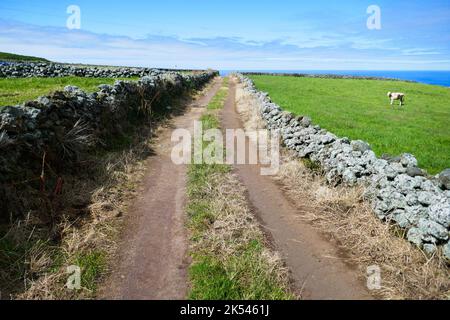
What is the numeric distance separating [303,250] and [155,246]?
133 inches

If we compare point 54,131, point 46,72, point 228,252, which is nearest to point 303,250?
point 228,252

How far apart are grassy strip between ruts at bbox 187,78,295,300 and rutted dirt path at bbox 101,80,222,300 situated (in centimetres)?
29

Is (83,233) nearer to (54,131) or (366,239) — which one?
(54,131)

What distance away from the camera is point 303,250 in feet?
25.6

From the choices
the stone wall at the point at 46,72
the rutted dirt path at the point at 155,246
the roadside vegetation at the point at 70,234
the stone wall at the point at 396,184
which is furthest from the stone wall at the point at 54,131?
the stone wall at the point at 46,72

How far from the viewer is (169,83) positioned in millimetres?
27391

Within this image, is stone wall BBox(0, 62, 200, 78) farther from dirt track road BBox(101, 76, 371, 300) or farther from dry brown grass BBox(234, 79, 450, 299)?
dry brown grass BBox(234, 79, 450, 299)

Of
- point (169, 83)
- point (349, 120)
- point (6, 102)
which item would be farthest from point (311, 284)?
point (169, 83)

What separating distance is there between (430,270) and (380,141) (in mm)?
9849

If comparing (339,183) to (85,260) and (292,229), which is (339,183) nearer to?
(292,229)

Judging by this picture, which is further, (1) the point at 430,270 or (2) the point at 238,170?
(2) the point at 238,170

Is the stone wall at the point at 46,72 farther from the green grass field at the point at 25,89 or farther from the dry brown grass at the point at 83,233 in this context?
the dry brown grass at the point at 83,233

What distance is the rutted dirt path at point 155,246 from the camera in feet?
20.3

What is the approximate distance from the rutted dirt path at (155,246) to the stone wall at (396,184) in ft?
16.1
